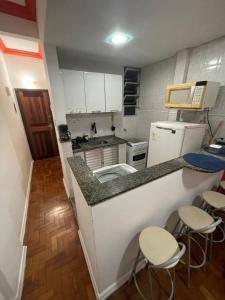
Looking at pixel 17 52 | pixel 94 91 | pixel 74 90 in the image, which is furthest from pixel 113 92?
pixel 17 52

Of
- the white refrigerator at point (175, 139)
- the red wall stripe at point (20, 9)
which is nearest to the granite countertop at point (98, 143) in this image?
the white refrigerator at point (175, 139)

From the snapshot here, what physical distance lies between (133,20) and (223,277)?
2615 millimetres

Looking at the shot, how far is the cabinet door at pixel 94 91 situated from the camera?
2.22 meters

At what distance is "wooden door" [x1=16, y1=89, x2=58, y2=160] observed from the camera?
343cm

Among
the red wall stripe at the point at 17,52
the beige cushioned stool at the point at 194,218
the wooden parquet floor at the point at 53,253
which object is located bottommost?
the wooden parquet floor at the point at 53,253

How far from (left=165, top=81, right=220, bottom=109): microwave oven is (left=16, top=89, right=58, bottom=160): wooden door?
10.9 feet

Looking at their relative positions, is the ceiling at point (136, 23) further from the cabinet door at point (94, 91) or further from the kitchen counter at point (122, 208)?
the kitchen counter at point (122, 208)

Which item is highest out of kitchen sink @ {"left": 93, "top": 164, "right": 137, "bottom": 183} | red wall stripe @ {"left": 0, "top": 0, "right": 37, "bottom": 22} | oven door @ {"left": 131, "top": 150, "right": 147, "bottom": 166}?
red wall stripe @ {"left": 0, "top": 0, "right": 37, "bottom": 22}

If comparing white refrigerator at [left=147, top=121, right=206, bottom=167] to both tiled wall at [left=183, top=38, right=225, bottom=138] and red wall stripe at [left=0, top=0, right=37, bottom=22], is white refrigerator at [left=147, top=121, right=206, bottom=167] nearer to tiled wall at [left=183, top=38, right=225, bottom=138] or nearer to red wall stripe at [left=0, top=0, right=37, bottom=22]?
tiled wall at [left=183, top=38, right=225, bottom=138]

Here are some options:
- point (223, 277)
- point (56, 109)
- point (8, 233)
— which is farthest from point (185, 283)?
point (56, 109)

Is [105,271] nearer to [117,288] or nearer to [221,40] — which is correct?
[117,288]

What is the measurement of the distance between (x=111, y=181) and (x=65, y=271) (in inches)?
45.9

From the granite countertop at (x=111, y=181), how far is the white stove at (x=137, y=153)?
1541mm

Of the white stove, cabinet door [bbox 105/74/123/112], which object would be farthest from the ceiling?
the white stove
